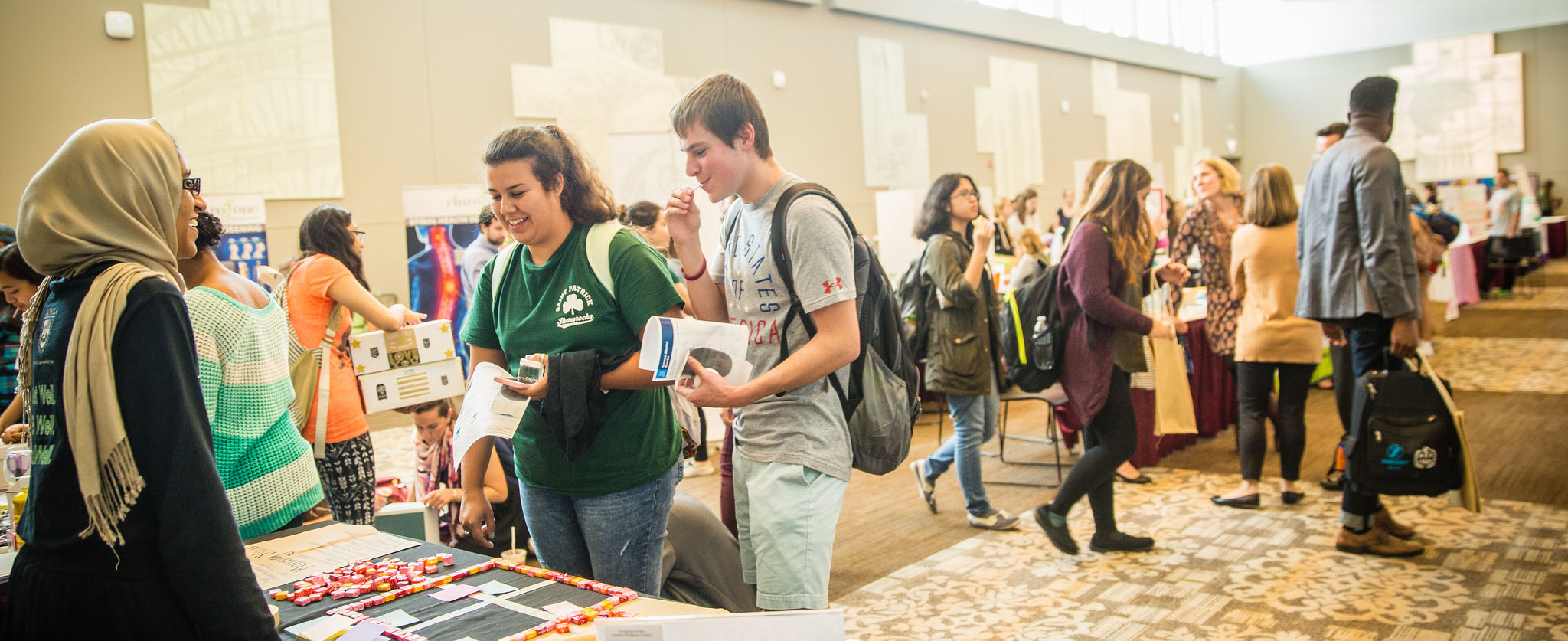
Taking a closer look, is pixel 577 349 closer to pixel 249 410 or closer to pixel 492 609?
pixel 492 609

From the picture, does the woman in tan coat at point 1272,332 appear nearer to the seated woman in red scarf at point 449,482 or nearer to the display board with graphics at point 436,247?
the seated woman in red scarf at point 449,482

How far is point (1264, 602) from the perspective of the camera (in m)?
3.10

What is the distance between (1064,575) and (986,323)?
1128 mm

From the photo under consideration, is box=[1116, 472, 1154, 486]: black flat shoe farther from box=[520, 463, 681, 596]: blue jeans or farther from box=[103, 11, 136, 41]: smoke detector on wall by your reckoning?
box=[103, 11, 136, 41]: smoke detector on wall

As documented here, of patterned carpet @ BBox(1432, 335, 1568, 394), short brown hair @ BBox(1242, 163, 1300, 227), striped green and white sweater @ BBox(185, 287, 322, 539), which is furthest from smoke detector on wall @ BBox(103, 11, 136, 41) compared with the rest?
patterned carpet @ BBox(1432, 335, 1568, 394)

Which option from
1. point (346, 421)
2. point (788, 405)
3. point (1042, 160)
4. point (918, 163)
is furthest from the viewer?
point (1042, 160)

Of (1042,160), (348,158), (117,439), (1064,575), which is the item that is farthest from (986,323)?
(1042,160)

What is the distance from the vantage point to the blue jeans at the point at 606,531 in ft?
6.20

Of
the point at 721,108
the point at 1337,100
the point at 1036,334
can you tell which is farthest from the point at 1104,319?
the point at 1337,100

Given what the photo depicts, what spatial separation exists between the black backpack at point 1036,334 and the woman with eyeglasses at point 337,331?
2301 millimetres

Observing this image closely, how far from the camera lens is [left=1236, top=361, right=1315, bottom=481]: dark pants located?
13.1ft

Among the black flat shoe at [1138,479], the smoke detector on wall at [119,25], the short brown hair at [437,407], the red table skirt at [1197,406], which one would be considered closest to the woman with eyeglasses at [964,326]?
the black flat shoe at [1138,479]

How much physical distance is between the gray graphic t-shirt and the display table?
355 millimetres

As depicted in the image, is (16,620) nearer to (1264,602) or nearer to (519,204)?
(519,204)
